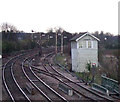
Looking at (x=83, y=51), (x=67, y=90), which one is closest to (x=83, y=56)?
(x=83, y=51)

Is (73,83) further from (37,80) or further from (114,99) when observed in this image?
(114,99)

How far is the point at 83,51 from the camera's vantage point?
2391 centimetres

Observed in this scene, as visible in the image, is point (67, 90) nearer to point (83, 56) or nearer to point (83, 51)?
point (83, 56)

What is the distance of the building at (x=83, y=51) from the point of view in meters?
23.4

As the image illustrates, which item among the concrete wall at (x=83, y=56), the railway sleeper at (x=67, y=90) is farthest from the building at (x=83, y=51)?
the railway sleeper at (x=67, y=90)

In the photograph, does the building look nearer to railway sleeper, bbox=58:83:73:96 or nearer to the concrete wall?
the concrete wall

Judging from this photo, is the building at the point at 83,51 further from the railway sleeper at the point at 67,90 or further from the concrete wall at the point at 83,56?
the railway sleeper at the point at 67,90

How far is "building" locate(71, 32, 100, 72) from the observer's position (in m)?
23.4

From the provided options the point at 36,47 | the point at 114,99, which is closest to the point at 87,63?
the point at 114,99

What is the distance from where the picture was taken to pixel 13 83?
15539 mm

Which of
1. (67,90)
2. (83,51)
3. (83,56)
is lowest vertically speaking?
(67,90)

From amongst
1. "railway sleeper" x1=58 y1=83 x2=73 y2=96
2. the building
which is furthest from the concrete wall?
"railway sleeper" x1=58 y1=83 x2=73 y2=96

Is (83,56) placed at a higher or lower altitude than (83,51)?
lower

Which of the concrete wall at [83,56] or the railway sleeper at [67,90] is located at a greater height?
the concrete wall at [83,56]
